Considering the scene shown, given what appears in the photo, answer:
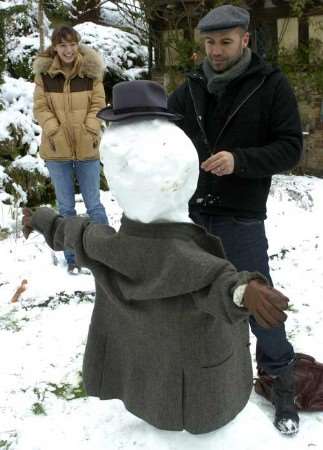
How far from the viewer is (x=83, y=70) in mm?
4125

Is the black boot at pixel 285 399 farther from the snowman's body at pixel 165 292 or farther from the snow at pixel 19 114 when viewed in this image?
the snow at pixel 19 114

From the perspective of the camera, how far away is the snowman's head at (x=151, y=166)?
1798mm

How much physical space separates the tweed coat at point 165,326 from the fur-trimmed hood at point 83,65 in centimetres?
227

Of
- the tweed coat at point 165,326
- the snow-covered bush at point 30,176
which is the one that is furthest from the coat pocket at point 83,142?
the snow-covered bush at point 30,176

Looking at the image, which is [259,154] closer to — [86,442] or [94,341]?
[94,341]

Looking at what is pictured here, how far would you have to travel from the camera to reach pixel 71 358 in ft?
10.6

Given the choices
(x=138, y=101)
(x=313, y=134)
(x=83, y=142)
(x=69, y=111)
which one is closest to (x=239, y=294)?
(x=138, y=101)

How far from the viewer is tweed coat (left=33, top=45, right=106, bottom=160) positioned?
4.11 m

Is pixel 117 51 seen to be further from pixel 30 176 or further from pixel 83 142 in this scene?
pixel 83 142

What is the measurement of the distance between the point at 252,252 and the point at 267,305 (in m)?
0.89

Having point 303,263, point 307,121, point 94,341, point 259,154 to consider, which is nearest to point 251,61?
point 259,154

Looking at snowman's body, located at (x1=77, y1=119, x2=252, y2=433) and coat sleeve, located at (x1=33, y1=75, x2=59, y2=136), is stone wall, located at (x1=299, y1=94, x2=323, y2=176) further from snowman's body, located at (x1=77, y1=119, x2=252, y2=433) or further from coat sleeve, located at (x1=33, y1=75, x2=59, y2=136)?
snowman's body, located at (x1=77, y1=119, x2=252, y2=433)

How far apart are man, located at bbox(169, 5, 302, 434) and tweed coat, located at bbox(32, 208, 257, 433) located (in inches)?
15.3

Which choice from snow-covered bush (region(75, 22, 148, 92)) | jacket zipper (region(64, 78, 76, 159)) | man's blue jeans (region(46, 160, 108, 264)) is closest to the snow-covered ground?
man's blue jeans (region(46, 160, 108, 264))
